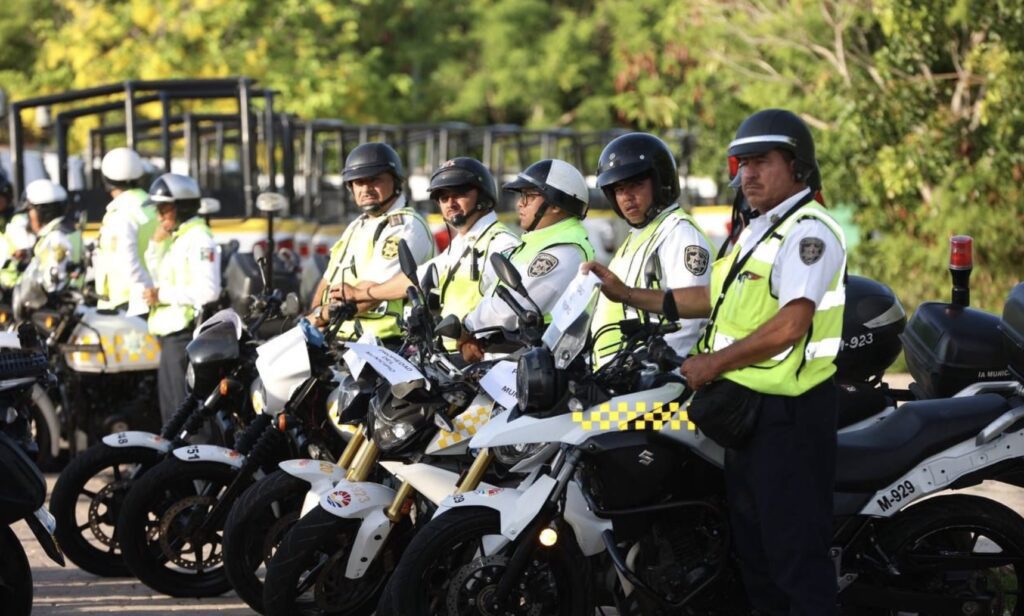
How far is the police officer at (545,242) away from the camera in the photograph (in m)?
6.62

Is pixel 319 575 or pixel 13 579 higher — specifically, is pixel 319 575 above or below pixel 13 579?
below

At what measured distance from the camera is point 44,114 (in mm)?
17688

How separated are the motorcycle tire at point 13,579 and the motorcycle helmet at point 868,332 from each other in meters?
2.91

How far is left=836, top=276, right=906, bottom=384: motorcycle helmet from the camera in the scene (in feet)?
20.6

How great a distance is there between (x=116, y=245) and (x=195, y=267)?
0.98 metres

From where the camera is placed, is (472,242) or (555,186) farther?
(472,242)

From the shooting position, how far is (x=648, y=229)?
20.6 ft

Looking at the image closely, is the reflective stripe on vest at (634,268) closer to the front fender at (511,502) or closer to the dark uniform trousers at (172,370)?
the front fender at (511,502)

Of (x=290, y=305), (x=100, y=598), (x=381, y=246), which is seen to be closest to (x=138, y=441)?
(x=100, y=598)

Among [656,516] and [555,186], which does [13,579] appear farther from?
[555,186]

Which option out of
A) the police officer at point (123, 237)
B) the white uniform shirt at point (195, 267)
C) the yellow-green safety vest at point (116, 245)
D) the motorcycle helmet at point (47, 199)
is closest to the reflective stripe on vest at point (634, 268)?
the white uniform shirt at point (195, 267)

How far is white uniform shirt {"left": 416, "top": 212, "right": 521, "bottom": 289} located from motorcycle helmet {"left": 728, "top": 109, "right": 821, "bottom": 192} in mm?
2098

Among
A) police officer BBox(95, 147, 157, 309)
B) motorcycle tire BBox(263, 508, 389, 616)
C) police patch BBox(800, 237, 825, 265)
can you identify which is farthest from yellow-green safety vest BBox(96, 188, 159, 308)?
police patch BBox(800, 237, 825, 265)

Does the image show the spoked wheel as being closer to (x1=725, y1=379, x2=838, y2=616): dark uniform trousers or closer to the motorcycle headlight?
(x1=725, y1=379, x2=838, y2=616): dark uniform trousers
